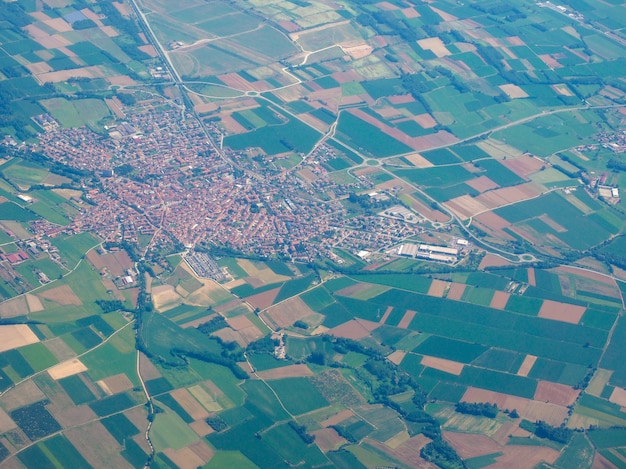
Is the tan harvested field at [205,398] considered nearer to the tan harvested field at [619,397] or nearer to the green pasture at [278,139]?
the tan harvested field at [619,397]

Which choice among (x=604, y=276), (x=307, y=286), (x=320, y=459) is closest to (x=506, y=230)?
(x=604, y=276)

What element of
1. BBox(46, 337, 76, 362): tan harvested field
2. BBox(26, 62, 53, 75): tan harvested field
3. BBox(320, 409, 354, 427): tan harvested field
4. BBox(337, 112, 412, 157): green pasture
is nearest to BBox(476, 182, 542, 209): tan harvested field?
BBox(337, 112, 412, 157): green pasture

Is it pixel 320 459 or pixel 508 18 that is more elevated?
pixel 508 18

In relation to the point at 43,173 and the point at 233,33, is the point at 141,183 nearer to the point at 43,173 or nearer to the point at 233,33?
the point at 43,173

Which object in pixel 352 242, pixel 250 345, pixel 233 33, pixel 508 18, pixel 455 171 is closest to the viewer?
pixel 250 345

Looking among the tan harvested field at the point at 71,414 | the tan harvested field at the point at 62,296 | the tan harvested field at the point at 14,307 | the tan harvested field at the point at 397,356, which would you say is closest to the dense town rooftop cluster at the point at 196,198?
the tan harvested field at the point at 62,296

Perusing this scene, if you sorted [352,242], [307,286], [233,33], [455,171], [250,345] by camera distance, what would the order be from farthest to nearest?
[233,33]
[455,171]
[352,242]
[307,286]
[250,345]

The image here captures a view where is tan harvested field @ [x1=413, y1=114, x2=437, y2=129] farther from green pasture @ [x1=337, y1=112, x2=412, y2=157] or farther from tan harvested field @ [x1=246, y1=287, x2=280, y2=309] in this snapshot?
tan harvested field @ [x1=246, y1=287, x2=280, y2=309]
